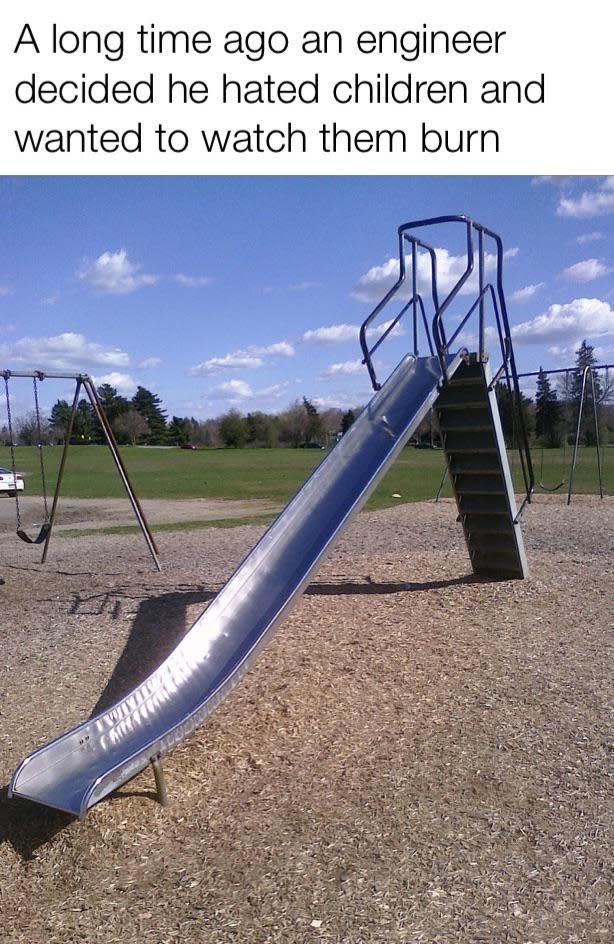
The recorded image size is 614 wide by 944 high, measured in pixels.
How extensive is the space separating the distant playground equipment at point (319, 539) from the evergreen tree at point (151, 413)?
78.6 meters

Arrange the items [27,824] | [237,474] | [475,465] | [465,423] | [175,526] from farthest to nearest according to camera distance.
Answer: [237,474], [175,526], [475,465], [465,423], [27,824]

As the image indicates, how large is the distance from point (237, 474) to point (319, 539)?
33.2 meters

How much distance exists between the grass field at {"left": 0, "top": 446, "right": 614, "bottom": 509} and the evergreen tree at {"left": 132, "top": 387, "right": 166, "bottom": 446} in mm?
24226

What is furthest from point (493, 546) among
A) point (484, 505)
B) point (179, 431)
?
point (179, 431)

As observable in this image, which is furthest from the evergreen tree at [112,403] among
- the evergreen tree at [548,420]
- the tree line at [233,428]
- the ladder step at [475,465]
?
the ladder step at [475,465]

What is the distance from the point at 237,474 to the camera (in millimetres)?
39000

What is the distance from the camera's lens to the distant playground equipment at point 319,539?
13.7 ft

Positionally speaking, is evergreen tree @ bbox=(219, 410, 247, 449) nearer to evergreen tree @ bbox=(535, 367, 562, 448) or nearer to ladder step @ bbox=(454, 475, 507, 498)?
evergreen tree @ bbox=(535, 367, 562, 448)

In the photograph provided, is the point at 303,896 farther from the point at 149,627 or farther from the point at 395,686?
the point at 149,627

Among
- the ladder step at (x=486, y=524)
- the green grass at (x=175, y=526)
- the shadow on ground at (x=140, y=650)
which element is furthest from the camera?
the green grass at (x=175, y=526)

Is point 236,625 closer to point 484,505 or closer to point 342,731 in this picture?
point 342,731

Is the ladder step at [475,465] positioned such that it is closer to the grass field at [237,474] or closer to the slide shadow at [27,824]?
the slide shadow at [27,824]

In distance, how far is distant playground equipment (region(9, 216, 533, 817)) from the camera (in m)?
→ 4.18

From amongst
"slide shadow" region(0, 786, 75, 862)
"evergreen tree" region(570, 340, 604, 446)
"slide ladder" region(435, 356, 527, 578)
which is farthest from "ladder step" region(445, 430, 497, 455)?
"evergreen tree" region(570, 340, 604, 446)
